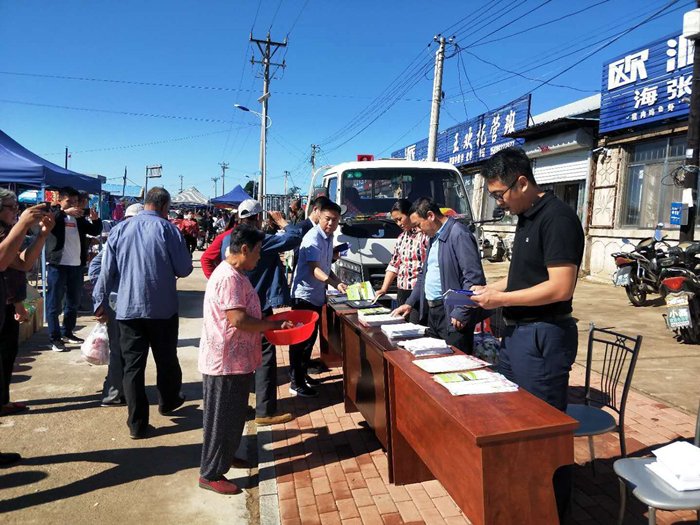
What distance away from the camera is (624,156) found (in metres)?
12.0

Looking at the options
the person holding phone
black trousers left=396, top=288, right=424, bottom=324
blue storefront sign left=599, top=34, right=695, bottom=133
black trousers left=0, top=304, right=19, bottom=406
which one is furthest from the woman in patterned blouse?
blue storefront sign left=599, top=34, right=695, bottom=133

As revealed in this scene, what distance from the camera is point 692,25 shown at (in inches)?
195

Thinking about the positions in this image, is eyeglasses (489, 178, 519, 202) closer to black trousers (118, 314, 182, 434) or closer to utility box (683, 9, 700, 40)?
black trousers (118, 314, 182, 434)

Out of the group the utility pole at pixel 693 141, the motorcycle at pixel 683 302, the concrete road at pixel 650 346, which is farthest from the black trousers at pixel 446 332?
the utility pole at pixel 693 141

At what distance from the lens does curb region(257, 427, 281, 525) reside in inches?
115

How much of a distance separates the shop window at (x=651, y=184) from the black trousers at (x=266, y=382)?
→ 10420mm

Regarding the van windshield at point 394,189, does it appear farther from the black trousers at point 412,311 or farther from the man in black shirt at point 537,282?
the man in black shirt at point 537,282

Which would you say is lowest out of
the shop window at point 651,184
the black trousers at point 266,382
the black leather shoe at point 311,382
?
the black leather shoe at point 311,382

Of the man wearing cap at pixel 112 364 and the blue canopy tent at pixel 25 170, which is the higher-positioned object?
the blue canopy tent at pixel 25 170

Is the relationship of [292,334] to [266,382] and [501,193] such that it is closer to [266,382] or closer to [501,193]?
[266,382]

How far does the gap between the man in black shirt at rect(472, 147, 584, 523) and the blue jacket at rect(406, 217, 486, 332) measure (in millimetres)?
1028

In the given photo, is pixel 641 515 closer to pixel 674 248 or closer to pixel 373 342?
pixel 373 342

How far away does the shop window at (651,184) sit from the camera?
10.7m

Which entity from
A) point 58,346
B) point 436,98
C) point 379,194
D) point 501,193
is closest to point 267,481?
point 501,193
